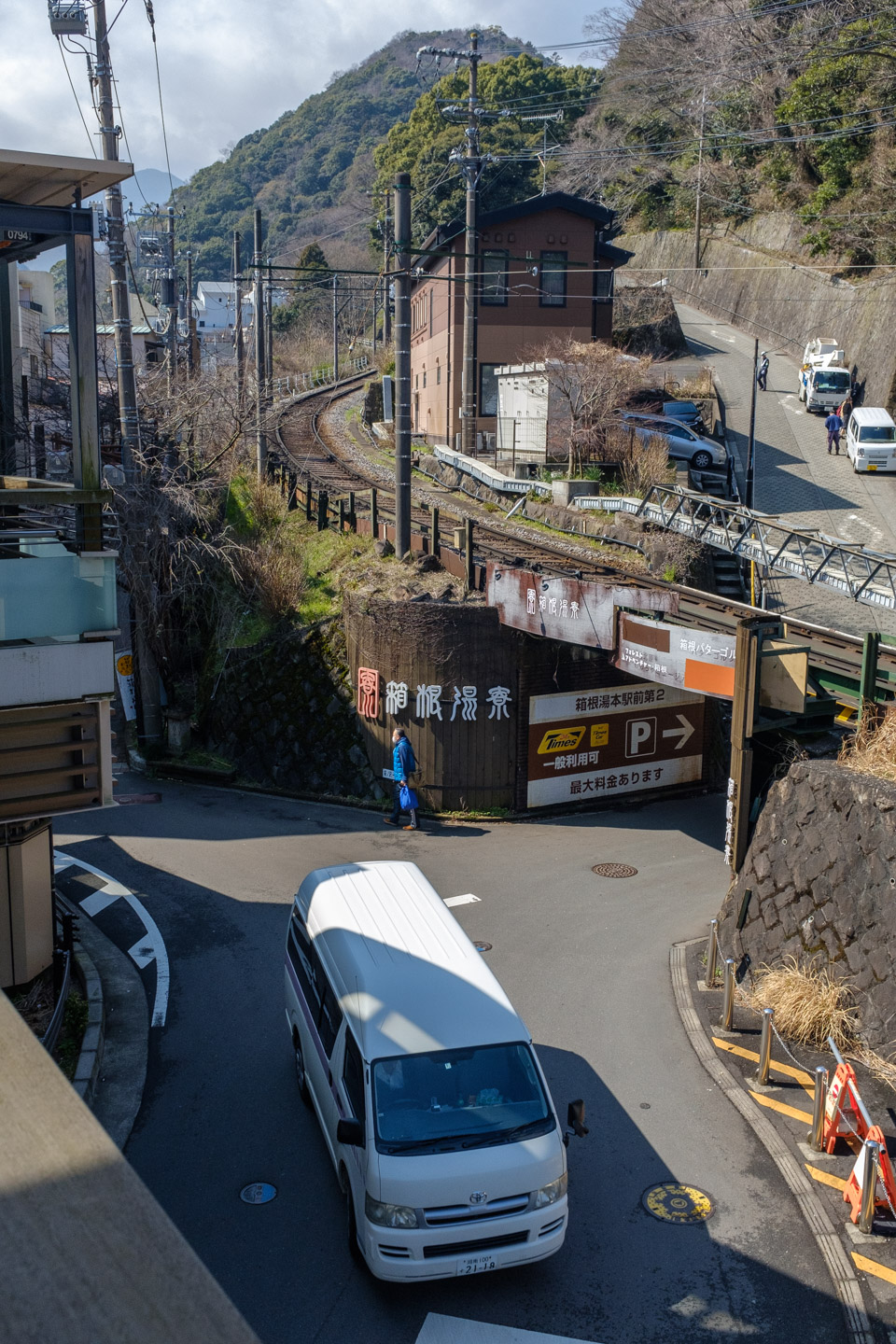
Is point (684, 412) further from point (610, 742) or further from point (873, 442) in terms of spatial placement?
point (610, 742)

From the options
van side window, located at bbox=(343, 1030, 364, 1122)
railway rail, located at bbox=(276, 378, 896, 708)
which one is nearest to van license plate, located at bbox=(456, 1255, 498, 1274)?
van side window, located at bbox=(343, 1030, 364, 1122)

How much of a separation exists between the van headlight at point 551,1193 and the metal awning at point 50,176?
321 inches

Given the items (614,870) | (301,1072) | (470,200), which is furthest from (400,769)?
(470,200)

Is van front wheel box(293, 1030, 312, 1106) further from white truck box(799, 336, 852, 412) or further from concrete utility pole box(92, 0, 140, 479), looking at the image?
white truck box(799, 336, 852, 412)

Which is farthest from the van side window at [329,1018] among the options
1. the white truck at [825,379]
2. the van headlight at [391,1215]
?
the white truck at [825,379]

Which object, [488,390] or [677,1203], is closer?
[677,1203]

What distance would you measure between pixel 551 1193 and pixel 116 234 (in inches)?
667

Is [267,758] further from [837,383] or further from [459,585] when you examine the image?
[837,383]

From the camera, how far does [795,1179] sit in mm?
7902

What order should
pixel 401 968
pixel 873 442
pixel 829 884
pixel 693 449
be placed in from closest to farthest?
1. pixel 401 968
2. pixel 829 884
3. pixel 693 449
4. pixel 873 442

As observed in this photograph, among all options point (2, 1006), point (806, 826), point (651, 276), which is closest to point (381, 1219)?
point (2, 1006)

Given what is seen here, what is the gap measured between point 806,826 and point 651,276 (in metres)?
53.1

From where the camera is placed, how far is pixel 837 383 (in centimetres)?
3688

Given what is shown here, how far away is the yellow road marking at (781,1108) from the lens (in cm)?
872
